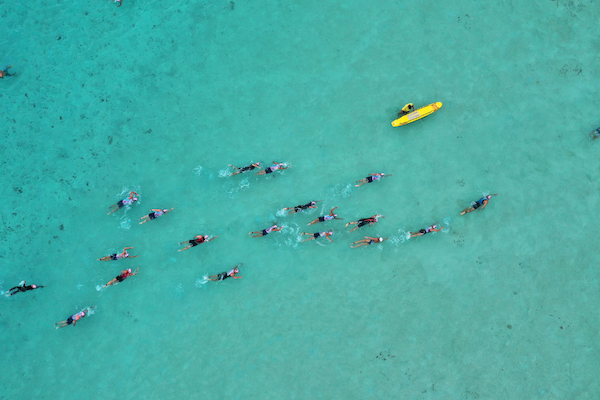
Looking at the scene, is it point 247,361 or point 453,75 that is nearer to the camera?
point 247,361

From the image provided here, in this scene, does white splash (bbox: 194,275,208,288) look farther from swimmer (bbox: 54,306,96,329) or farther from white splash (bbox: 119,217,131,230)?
swimmer (bbox: 54,306,96,329)

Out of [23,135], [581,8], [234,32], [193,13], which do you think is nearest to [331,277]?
[234,32]

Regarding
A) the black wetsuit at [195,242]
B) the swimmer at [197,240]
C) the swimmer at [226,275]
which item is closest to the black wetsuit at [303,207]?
the swimmer at [226,275]

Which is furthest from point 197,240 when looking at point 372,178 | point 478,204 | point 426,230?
point 478,204

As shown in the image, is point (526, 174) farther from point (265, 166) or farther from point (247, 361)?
point (247, 361)

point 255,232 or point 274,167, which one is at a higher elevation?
point 274,167

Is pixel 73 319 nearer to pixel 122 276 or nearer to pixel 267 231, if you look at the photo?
pixel 122 276

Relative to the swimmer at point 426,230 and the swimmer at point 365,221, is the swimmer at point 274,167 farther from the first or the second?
the swimmer at point 426,230

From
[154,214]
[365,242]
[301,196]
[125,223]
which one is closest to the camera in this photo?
[154,214]

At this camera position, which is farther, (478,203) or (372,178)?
(372,178)
